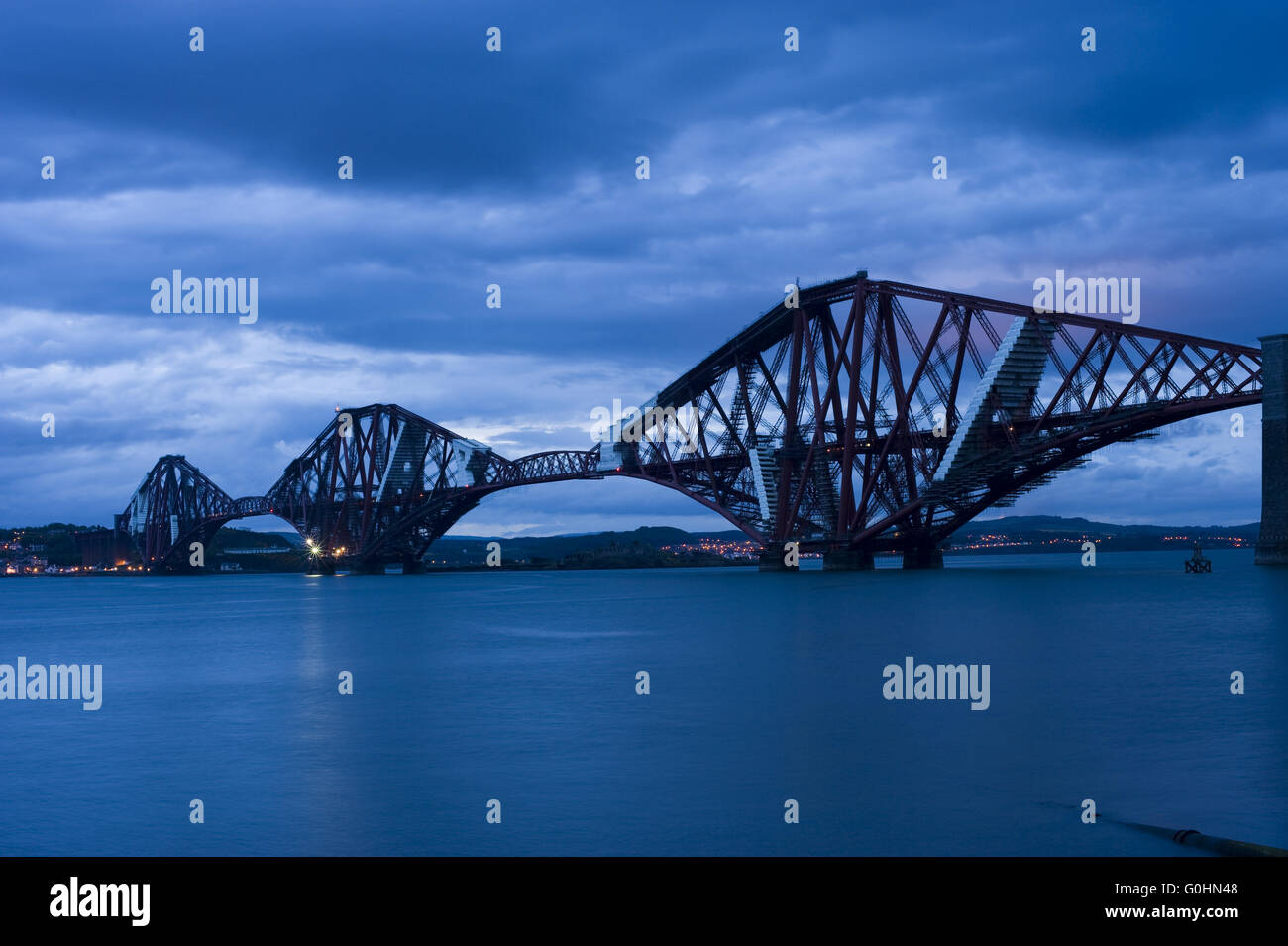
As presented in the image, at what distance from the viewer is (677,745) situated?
22.5m

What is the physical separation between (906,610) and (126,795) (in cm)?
4081

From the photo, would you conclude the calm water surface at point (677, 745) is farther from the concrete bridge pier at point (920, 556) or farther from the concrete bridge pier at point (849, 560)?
the concrete bridge pier at point (920, 556)

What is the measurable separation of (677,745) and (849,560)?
7876 centimetres

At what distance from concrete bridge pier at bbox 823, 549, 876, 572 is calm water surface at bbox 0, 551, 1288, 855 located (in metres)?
48.1

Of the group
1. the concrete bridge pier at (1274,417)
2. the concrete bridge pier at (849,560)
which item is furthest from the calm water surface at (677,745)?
the concrete bridge pier at (849,560)

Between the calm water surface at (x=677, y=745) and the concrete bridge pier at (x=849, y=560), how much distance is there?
1894 inches

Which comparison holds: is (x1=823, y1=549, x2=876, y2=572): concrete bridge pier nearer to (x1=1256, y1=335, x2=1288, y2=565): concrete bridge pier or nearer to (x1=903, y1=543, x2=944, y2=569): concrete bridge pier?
(x1=903, y1=543, x2=944, y2=569): concrete bridge pier

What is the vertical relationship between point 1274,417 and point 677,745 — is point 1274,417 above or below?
above

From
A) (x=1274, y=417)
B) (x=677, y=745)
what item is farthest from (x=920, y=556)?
(x=677, y=745)

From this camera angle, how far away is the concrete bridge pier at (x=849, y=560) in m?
98.0

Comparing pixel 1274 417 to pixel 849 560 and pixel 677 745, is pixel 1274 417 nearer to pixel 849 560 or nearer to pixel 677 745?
pixel 849 560
